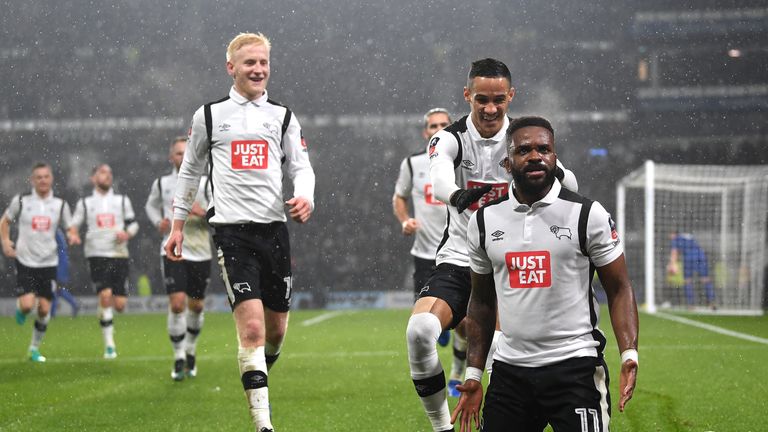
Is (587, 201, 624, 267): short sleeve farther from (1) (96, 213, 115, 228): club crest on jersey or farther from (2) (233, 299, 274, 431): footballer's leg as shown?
(1) (96, 213, 115, 228): club crest on jersey

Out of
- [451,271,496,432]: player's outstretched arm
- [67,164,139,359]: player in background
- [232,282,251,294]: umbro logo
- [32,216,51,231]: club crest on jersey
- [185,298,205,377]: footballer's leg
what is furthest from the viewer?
[67,164,139,359]: player in background

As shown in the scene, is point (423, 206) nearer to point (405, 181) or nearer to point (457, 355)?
point (405, 181)

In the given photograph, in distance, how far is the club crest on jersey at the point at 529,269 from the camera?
301 centimetres

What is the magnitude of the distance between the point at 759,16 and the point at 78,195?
1872 centimetres

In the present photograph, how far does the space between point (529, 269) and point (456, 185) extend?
1.04m

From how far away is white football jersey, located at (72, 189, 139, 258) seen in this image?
10422mm

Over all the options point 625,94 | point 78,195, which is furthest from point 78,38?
point 625,94

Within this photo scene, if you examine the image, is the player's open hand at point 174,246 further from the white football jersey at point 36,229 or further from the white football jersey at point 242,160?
the white football jersey at point 36,229

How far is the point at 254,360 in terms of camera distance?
441 cm

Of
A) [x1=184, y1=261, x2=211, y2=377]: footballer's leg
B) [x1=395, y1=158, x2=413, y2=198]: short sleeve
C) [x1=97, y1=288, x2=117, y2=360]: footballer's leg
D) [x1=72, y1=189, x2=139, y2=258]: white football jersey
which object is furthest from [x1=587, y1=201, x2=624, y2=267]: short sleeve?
[x1=72, y1=189, x2=139, y2=258]: white football jersey

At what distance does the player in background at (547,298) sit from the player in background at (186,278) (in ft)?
16.1

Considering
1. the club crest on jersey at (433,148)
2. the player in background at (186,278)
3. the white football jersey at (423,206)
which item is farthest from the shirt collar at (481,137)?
the player in background at (186,278)

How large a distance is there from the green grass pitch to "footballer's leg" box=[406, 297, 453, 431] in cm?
127


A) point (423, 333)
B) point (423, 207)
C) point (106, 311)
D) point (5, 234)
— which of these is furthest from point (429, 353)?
point (5, 234)
